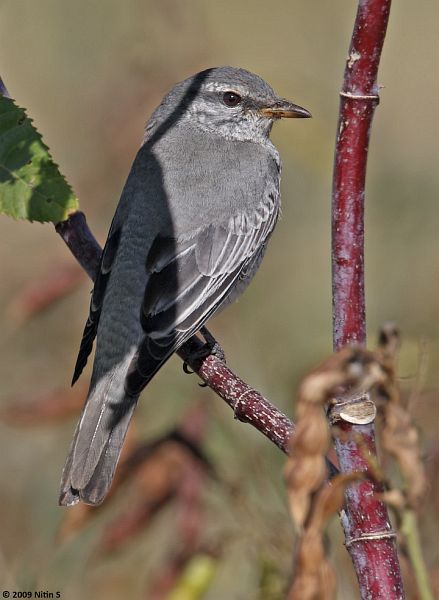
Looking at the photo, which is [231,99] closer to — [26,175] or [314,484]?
[26,175]

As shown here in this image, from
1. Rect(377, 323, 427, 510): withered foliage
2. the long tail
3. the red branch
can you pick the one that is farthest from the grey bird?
Rect(377, 323, 427, 510): withered foliage

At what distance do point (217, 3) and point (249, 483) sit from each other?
17.4 ft

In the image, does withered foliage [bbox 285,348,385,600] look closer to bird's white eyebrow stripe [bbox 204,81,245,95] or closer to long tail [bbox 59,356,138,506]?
long tail [bbox 59,356,138,506]

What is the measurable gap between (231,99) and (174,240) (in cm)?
133

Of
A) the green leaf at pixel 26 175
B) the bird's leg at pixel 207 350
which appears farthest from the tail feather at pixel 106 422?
the green leaf at pixel 26 175

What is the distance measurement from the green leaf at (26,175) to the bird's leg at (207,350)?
1.49 m

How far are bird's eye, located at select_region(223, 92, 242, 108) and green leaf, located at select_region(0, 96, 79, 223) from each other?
9.69 feet

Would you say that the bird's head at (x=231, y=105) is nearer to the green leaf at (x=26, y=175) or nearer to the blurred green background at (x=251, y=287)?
the blurred green background at (x=251, y=287)

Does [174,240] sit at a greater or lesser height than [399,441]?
lesser

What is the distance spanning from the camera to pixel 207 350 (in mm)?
4098

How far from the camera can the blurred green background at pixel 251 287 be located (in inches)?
142

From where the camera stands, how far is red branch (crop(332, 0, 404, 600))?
1771 mm

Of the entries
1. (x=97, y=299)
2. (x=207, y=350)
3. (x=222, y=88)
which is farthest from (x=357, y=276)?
(x=222, y=88)

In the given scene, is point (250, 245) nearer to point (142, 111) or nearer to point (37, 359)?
point (142, 111)
